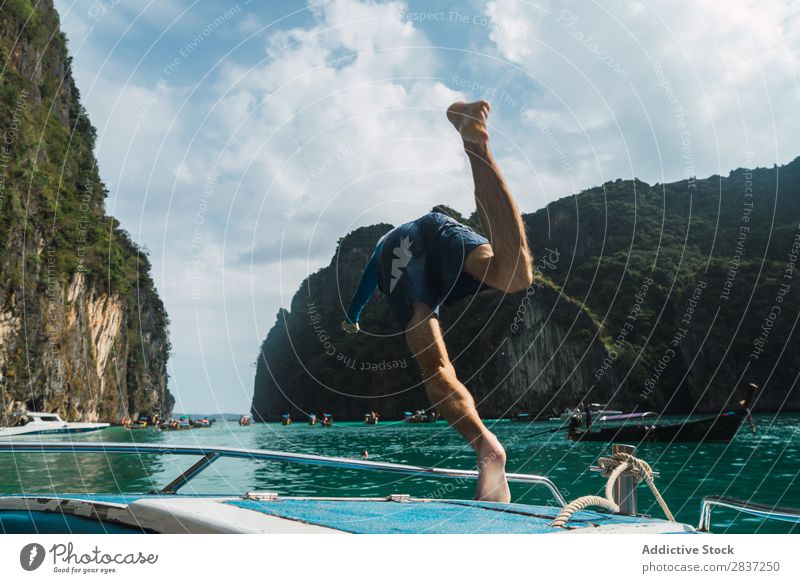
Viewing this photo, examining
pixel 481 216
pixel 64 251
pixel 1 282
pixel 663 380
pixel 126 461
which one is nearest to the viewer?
pixel 481 216

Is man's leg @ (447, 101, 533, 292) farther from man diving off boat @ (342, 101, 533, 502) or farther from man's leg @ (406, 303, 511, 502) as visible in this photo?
man's leg @ (406, 303, 511, 502)

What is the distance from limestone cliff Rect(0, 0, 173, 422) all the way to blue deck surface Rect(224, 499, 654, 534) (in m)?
21.3

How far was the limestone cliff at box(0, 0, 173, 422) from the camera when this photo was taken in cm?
2662

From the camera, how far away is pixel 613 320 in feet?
176

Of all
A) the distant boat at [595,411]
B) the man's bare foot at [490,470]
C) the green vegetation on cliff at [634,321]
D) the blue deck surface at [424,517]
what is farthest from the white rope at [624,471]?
the green vegetation on cliff at [634,321]

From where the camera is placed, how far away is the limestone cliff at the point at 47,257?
26625 millimetres

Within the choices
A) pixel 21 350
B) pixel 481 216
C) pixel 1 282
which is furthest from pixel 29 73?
pixel 481 216

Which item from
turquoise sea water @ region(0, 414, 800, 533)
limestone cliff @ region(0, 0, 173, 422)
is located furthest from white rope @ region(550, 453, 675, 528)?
limestone cliff @ region(0, 0, 173, 422)

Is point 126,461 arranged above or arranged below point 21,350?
below

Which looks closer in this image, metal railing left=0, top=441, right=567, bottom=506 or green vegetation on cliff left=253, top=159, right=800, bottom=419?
metal railing left=0, top=441, right=567, bottom=506

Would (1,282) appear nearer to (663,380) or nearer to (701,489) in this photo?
(701,489)

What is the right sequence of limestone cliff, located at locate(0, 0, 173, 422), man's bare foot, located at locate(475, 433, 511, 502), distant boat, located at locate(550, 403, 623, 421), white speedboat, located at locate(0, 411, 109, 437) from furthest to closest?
limestone cliff, located at locate(0, 0, 173, 422) < white speedboat, located at locate(0, 411, 109, 437) < distant boat, located at locate(550, 403, 623, 421) < man's bare foot, located at locate(475, 433, 511, 502)

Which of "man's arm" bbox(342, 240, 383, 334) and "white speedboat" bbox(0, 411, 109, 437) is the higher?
"man's arm" bbox(342, 240, 383, 334)

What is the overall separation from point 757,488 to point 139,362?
166ft
